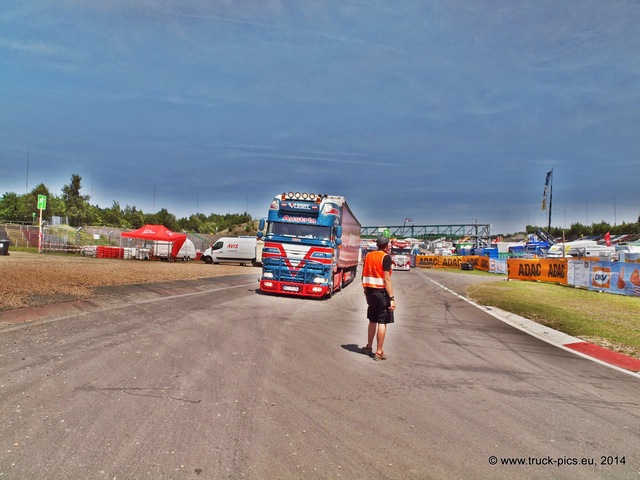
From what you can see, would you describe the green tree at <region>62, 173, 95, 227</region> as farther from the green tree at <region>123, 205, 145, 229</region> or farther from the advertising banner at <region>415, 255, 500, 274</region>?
the advertising banner at <region>415, 255, 500, 274</region>

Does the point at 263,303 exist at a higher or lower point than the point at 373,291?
lower

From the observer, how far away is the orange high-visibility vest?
7688mm

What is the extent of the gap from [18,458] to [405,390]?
13.8ft

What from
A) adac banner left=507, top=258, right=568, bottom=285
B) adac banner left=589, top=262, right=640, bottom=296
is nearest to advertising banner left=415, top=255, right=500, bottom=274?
adac banner left=507, top=258, right=568, bottom=285

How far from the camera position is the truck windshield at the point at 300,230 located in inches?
678

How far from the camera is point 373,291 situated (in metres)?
7.76

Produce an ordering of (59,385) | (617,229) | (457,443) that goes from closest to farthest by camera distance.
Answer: (457,443) < (59,385) < (617,229)

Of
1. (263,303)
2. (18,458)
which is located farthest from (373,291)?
(263,303)

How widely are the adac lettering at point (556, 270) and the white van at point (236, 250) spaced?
24799 millimetres

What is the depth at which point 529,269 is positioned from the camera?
33750mm

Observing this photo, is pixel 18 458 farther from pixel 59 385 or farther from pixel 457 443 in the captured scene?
pixel 457 443

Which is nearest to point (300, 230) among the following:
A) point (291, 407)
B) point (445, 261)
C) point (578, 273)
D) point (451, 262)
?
point (291, 407)

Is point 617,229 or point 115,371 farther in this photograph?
point 617,229

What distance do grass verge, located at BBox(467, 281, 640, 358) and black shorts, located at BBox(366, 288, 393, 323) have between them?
5.28m
